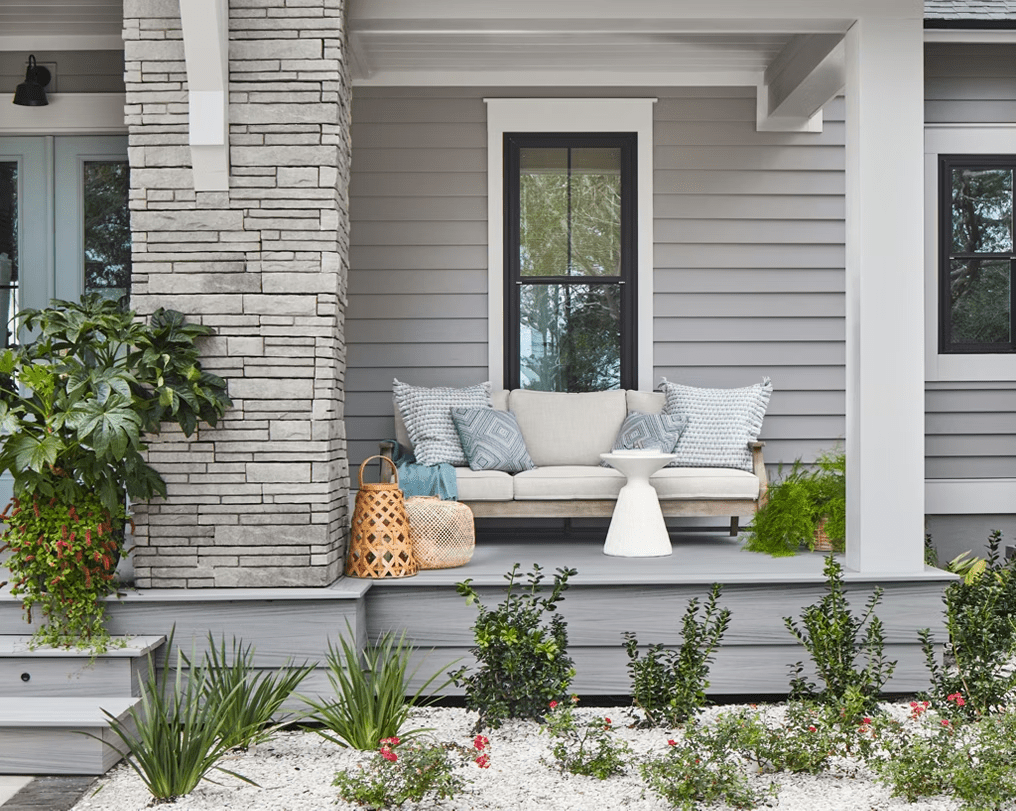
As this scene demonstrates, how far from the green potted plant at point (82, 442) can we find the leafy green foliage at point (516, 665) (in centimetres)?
120

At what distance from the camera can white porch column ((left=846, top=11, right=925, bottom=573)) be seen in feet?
12.1

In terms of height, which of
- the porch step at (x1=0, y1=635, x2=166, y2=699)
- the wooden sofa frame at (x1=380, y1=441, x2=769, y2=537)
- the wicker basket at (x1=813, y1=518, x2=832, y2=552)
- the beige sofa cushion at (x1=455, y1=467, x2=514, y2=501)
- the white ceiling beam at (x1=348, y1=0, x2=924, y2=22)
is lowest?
the porch step at (x1=0, y1=635, x2=166, y2=699)

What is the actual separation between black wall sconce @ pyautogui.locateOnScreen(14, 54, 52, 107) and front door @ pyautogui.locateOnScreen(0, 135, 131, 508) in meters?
0.18

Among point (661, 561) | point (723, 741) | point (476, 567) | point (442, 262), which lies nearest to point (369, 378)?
point (442, 262)

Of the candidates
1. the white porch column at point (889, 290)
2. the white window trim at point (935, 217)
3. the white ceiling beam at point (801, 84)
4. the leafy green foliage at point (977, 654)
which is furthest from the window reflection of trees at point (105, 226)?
the white window trim at point (935, 217)

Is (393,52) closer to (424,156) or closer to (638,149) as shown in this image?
(424,156)

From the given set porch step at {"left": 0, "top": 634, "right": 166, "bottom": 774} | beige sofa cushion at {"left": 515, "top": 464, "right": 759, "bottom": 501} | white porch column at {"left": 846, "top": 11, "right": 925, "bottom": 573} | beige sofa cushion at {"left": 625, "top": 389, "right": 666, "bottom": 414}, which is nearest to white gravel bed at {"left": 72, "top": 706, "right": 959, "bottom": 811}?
porch step at {"left": 0, "top": 634, "right": 166, "bottom": 774}

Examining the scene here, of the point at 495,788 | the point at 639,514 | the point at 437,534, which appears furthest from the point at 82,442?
the point at 639,514

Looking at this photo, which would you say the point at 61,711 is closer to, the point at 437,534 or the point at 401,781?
the point at 401,781

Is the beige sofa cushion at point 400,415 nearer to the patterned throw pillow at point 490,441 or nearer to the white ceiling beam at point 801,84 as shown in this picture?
the patterned throw pillow at point 490,441

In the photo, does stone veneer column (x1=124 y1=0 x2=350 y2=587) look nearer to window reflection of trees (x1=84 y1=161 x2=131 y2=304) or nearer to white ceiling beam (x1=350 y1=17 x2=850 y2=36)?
white ceiling beam (x1=350 y1=17 x2=850 y2=36)

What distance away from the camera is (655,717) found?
132 inches

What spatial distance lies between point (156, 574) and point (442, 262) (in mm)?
2464

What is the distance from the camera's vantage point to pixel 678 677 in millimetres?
3301
